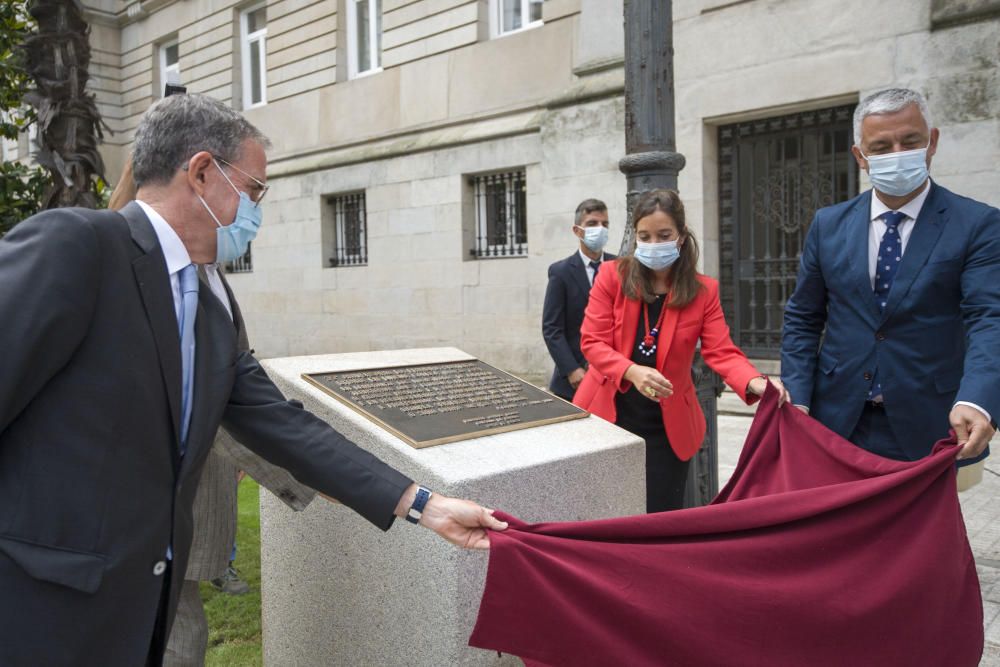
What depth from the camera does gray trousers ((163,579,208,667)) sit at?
292 cm

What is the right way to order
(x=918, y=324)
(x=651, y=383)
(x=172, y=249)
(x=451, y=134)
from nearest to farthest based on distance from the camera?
(x=172, y=249)
(x=918, y=324)
(x=651, y=383)
(x=451, y=134)

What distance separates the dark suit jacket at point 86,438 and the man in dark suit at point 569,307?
12.6 ft

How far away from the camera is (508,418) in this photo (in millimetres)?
3344

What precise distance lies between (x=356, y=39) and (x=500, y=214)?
5527 millimetres

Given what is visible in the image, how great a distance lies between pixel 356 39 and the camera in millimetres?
16750

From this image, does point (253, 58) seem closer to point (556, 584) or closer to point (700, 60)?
point (700, 60)

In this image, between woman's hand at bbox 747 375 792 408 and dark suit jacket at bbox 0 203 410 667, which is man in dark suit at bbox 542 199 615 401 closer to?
woman's hand at bbox 747 375 792 408

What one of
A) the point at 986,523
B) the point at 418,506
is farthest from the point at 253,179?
the point at 986,523

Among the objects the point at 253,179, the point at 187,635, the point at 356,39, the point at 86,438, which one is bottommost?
the point at 187,635

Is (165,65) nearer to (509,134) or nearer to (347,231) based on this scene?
(347,231)

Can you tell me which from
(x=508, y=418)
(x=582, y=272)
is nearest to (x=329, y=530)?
(x=508, y=418)

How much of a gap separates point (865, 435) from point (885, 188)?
92cm

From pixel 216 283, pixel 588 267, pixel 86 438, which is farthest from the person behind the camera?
pixel 588 267

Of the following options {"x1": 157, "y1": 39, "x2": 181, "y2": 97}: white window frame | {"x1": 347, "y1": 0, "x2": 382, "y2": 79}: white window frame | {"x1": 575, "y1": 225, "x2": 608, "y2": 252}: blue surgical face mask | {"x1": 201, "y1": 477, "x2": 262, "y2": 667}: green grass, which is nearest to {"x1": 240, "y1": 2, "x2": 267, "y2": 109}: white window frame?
{"x1": 347, "y1": 0, "x2": 382, "y2": 79}: white window frame
